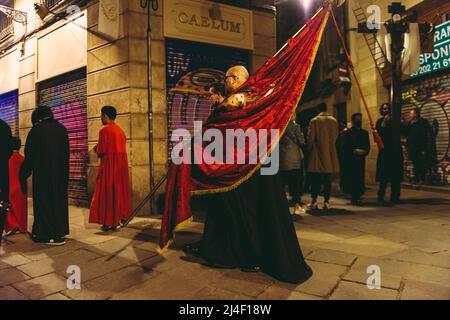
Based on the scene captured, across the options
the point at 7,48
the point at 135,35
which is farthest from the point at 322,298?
the point at 7,48

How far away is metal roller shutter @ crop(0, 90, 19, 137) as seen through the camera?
1166 centimetres

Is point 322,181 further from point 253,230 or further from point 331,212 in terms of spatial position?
point 253,230

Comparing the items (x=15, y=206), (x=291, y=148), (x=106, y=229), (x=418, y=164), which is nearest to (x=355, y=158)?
(x=291, y=148)

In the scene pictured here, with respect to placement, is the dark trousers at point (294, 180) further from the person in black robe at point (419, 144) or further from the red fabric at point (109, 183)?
the person in black robe at point (419, 144)

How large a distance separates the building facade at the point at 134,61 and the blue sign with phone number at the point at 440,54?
15.6 feet

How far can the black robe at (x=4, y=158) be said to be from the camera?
398 cm

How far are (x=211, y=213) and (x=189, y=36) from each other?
Result: 5.09 meters

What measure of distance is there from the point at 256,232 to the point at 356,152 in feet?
15.3

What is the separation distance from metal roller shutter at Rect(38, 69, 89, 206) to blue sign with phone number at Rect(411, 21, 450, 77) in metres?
9.38

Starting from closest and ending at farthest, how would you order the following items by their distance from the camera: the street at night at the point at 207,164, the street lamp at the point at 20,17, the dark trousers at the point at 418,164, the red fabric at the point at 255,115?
1. the street at night at the point at 207,164
2. the red fabric at the point at 255,115
3. the dark trousers at the point at 418,164
4. the street lamp at the point at 20,17

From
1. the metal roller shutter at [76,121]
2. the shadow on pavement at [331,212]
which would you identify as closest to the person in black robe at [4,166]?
the metal roller shutter at [76,121]

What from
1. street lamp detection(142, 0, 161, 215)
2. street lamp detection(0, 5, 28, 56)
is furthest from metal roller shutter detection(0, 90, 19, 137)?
street lamp detection(142, 0, 161, 215)

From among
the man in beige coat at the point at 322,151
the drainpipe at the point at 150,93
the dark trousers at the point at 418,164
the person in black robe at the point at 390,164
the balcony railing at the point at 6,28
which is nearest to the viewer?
the man in beige coat at the point at 322,151
